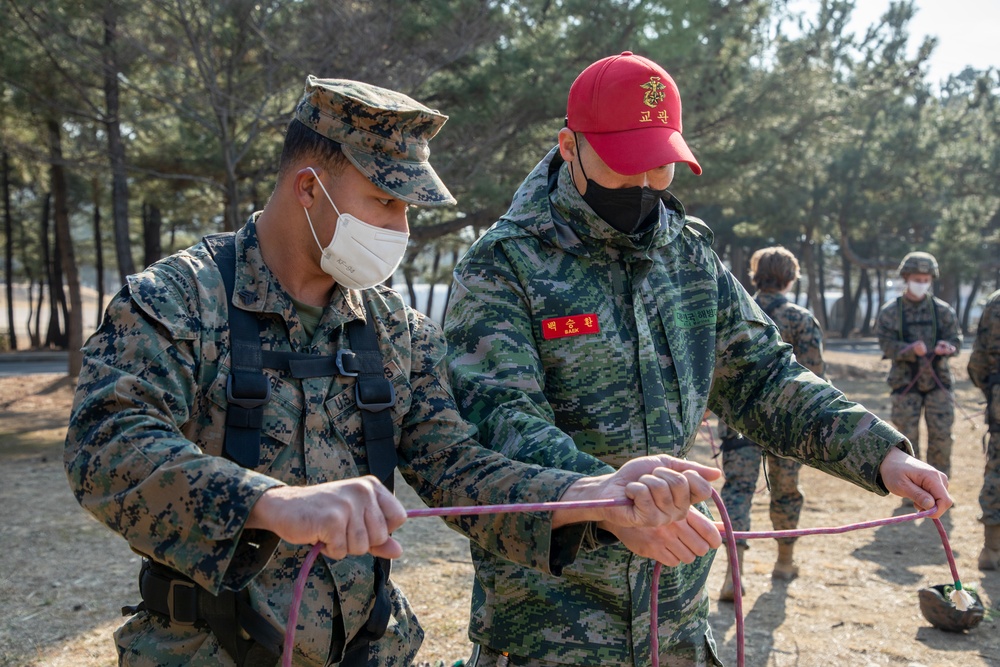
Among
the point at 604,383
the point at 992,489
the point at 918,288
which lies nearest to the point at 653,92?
the point at 604,383

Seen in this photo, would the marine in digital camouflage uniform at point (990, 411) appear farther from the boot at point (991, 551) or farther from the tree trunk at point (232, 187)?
the tree trunk at point (232, 187)

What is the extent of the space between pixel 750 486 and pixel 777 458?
0.28 metres

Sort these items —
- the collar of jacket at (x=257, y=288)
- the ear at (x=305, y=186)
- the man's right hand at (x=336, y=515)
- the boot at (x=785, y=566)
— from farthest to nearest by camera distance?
the boot at (x=785, y=566) < the ear at (x=305, y=186) < the collar of jacket at (x=257, y=288) < the man's right hand at (x=336, y=515)

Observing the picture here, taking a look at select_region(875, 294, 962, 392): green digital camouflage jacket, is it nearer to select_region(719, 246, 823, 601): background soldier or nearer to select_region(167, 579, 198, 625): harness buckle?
select_region(719, 246, 823, 601): background soldier

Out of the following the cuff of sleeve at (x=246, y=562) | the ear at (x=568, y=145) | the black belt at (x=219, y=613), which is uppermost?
the ear at (x=568, y=145)

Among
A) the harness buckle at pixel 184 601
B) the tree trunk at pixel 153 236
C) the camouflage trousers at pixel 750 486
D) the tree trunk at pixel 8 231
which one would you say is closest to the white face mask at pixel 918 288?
the camouflage trousers at pixel 750 486

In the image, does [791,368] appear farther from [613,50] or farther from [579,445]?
[613,50]

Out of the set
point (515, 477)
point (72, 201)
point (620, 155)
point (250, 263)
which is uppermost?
Result: point (72, 201)

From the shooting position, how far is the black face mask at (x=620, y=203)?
97.7 inches

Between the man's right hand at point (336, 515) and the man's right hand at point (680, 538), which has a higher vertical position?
the man's right hand at point (336, 515)

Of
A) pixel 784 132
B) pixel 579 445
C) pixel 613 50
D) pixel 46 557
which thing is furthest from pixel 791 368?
pixel 784 132

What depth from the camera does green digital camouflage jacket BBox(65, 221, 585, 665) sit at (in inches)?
66.1

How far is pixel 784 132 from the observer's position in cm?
2033

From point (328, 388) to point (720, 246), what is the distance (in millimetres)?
39100
